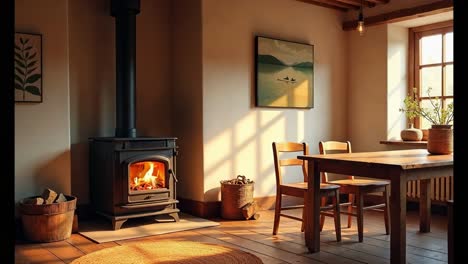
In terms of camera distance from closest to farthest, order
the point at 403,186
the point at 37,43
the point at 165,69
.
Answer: the point at 403,186 → the point at 37,43 → the point at 165,69

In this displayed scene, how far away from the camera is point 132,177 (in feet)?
13.5

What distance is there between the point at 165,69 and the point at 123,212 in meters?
1.68

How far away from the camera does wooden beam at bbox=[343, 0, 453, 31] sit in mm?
4625

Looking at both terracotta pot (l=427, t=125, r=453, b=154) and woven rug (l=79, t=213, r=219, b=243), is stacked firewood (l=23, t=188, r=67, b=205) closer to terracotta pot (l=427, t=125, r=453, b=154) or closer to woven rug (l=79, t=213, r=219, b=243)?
woven rug (l=79, t=213, r=219, b=243)

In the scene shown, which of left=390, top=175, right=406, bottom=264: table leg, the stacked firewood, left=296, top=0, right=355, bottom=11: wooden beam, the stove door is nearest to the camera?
left=390, top=175, right=406, bottom=264: table leg

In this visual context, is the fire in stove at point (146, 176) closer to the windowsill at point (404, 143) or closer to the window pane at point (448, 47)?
the windowsill at point (404, 143)

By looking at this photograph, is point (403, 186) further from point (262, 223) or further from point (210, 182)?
point (210, 182)

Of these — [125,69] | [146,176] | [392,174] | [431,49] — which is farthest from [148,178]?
[431,49]

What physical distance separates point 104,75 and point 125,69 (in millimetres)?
359

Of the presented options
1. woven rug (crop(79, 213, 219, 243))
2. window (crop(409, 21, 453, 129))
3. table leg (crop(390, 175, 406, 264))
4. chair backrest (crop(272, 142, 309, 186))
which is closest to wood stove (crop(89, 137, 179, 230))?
woven rug (crop(79, 213, 219, 243))

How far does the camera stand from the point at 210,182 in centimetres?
457

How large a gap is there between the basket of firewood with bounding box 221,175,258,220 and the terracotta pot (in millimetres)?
1792

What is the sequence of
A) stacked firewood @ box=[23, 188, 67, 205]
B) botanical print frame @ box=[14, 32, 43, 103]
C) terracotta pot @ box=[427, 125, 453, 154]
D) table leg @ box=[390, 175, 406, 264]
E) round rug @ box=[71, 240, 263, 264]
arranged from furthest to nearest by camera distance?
botanical print frame @ box=[14, 32, 43, 103]
stacked firewood @ box=[23, 188, 67, 205]
terracotta pot @ box=[427, 125, 453, 154]
round rug @ box=[71, 240, 263, 264]
table leg @ box=[390, 175, 406, 264]
